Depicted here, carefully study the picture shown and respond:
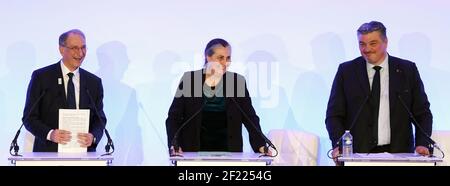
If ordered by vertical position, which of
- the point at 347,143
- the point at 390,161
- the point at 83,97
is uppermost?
the point at 83,97

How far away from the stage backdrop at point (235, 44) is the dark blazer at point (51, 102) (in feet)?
2.43

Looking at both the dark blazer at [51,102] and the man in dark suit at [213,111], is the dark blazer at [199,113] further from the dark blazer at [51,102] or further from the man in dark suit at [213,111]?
the dark blazer at [51,102]

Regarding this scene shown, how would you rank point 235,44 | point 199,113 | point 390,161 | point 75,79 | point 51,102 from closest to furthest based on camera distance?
point 390,161, point 199,113, point 51,102, point 75,79, point 235,44

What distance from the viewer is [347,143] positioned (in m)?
4.90

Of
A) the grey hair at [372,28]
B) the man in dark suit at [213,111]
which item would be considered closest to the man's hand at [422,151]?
the grey hair at [372,28]

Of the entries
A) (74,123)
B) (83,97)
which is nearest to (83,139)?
(74,123)

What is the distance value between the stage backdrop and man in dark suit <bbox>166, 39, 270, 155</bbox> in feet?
2.55

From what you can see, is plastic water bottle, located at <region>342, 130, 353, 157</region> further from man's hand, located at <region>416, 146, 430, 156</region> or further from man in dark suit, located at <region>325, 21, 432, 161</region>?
man's hand, located at <region>416, 146, 430, 156</region>

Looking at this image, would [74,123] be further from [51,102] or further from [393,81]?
[393,81]

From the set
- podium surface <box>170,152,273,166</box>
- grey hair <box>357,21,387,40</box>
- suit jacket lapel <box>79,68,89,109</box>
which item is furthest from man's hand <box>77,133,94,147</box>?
grey hair <box>357,21,387,40</box>

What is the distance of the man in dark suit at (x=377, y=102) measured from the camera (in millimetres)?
5254

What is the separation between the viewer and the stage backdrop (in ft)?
20.1

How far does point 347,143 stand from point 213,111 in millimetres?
1048
